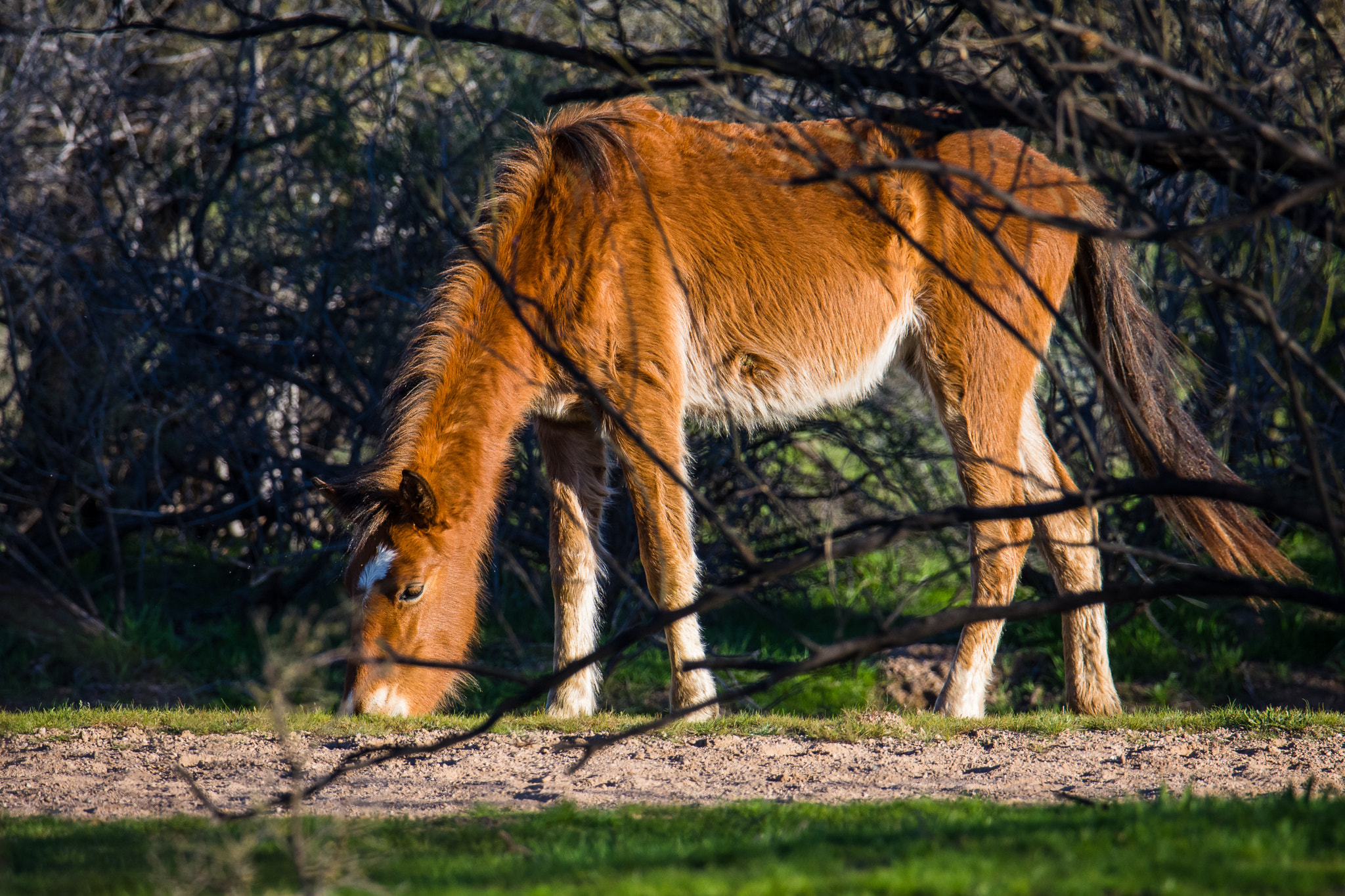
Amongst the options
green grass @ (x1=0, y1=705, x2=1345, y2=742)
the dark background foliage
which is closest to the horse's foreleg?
green grass @ (x1=0, y1=705, x2=1345, y2=742)

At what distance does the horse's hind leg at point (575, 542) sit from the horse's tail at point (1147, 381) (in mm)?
2707

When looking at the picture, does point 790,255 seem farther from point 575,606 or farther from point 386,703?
point 386,703

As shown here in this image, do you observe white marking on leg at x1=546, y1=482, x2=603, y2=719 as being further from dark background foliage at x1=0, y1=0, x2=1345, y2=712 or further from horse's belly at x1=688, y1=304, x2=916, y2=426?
dark background foliage at x1=0, y1=0, x2=1345, y2=712

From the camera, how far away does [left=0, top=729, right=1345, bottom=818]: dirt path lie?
13.4ft

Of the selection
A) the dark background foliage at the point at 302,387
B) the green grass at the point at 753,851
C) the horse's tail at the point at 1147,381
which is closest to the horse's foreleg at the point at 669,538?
the green grass at the point at 753,851

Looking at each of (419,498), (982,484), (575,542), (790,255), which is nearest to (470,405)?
(419,498)

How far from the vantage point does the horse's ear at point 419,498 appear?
486 centimetres

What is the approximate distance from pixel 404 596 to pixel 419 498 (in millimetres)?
502

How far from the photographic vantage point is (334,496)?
16.7 ft

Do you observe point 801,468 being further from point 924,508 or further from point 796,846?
point 796,846

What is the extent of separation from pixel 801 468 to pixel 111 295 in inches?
217

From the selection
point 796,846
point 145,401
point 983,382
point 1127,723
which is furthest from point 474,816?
point 145,401

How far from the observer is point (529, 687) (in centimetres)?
316

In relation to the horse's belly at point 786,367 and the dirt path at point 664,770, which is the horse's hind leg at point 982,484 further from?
the dirt path at point 664,770
